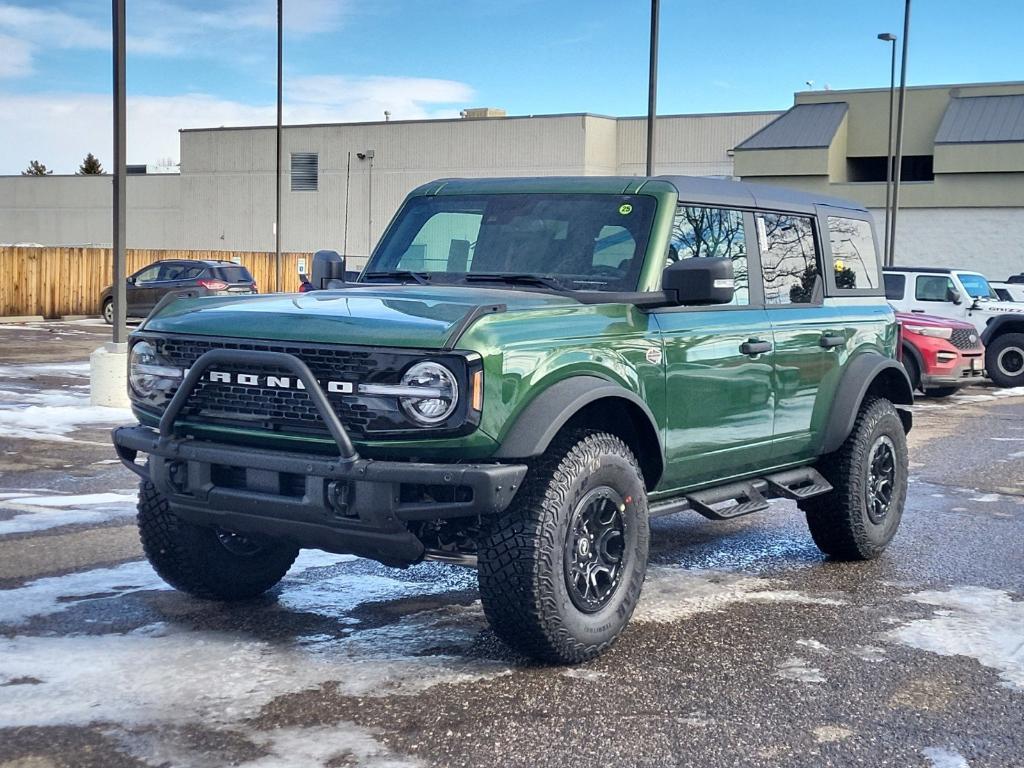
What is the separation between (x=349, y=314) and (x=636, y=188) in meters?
1.78

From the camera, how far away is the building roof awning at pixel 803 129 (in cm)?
4606

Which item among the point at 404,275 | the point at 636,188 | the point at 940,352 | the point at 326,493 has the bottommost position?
the point at 940,352

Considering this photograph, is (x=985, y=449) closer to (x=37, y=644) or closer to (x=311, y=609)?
(x=311, y=609)

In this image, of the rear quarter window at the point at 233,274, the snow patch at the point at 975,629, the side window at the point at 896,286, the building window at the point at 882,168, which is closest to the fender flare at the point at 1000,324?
the side window at the point at 896,286

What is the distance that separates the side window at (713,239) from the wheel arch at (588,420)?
87cm

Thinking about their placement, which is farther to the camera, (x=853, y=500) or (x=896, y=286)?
(x=896, y=286)

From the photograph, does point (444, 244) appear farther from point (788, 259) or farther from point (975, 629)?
point (975, 629)

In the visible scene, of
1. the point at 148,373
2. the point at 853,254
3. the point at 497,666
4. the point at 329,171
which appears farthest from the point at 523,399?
the point at 329,171

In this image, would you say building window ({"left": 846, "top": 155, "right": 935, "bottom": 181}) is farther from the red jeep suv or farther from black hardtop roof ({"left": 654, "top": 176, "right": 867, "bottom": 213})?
black hardtop roof ({"left": 654, "top": 176, "right": 867, "bottom": 213})

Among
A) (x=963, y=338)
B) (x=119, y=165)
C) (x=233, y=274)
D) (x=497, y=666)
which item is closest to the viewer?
(x=497, y=666)

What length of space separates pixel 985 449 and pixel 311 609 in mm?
8863

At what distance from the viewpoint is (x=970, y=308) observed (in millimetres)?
21328

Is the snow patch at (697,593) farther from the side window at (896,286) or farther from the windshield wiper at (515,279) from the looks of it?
the side window at (896,286)

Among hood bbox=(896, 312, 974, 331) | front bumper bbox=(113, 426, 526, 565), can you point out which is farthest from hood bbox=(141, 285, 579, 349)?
hood bbox=(896, 312, 974, 331)
